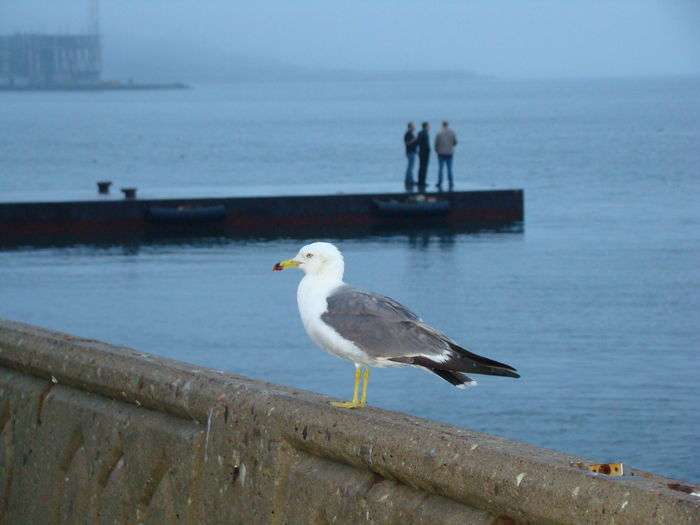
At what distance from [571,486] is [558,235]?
154 ft

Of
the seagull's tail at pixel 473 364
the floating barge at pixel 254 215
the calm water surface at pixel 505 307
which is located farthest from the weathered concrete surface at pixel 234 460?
the floating barge at pixel 254 215

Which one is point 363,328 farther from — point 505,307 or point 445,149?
point 445,149

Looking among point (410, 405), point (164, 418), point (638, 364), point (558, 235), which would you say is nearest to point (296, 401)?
point (164, 418)

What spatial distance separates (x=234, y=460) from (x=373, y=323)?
1120 mm

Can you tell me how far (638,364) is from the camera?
92.6ft

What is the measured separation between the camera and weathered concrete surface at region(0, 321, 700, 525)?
3.60 metres

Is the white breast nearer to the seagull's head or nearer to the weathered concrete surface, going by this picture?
the seagull's head

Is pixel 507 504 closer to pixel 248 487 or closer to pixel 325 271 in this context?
pixel 248 487

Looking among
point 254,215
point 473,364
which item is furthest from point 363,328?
point 254,215

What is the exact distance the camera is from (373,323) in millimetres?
5539

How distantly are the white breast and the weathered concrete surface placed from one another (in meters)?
0.65

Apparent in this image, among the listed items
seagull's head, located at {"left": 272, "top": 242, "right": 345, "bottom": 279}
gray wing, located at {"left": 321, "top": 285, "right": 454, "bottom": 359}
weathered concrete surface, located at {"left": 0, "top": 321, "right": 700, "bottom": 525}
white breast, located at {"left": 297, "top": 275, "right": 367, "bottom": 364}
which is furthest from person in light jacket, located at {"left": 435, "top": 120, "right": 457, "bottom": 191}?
weathered concrete surface, located at {"left": 0, "top": 321, "right": 700, "bottom": 525}

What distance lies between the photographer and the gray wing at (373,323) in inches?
215

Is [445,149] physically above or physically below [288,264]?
below
